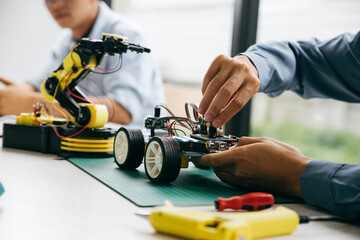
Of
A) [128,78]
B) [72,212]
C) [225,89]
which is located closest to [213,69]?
[225,89]

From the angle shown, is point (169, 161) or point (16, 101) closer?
point (169, 161)

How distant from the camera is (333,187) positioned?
0.74m

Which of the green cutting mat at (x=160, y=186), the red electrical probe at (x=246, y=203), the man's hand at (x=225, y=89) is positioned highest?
the man's hand at (x=225, y=89)

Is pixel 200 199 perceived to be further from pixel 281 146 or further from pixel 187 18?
pixel 187 18

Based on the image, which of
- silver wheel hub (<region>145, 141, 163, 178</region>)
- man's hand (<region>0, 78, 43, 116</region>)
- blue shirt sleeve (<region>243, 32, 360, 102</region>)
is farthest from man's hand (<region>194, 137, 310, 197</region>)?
man's hand (<region>0, 78, 43, 116</region>)

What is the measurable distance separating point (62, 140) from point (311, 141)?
13.5 feet

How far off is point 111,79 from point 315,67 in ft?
→ 3.99

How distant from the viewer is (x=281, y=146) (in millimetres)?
872

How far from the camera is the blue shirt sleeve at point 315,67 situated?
143 cm

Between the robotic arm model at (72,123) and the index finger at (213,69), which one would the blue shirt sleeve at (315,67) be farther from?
the robotic arm model at (72,123)

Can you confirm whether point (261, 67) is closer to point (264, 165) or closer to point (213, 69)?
point (213, 69)

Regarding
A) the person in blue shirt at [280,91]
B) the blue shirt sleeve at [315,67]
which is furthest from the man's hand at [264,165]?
the blue shirt sleeve at [315,67]

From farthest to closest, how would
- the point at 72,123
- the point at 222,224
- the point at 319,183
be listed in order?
the point at 72,123
the point at 319,183
the point at 222,224

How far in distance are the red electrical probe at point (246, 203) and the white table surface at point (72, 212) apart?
6cm
